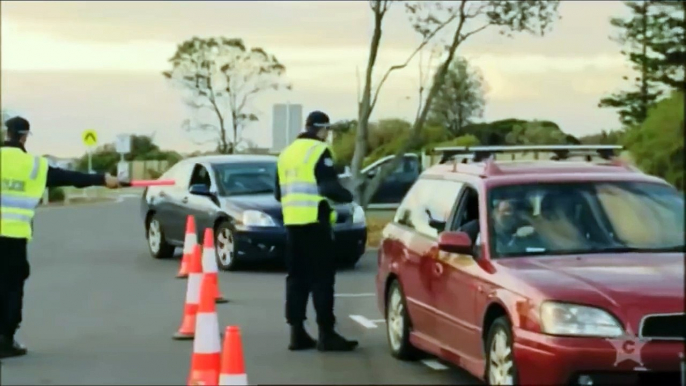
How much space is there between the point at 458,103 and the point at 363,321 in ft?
114

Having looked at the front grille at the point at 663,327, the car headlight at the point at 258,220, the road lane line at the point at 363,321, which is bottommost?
the road lane line at the point at 363,321

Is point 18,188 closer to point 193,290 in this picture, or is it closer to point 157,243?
point 193,290

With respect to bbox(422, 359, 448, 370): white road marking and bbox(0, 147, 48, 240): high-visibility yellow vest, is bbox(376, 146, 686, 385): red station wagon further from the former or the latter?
bbox(0, 147, 48, 240): high-visibility yellow vest

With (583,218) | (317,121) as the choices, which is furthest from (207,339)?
(317,121)

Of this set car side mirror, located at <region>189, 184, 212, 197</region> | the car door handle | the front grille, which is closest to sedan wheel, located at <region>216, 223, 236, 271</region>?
car side mirror, located at <region>189, 184, 212, 197</region>

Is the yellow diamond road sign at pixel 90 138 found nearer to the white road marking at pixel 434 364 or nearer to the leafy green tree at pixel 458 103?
the leafy green tree at pixel 458 103

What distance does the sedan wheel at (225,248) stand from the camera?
1955 centimetres

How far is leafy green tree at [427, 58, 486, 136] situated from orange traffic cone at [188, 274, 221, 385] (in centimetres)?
2460

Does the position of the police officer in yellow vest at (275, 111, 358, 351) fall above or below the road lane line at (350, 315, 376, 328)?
above

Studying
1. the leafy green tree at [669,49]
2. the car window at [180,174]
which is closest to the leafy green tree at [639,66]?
the leafy green tree at [669,49]

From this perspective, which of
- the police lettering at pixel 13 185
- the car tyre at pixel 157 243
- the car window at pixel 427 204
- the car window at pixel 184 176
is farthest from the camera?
the car tyre at pixel 157 243

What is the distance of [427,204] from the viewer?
10.7m

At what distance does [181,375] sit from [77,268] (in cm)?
1079

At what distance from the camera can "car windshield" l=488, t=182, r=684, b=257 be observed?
9.00m
